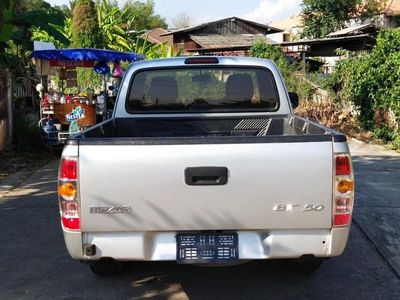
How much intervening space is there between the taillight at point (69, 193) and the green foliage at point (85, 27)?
88.6ft

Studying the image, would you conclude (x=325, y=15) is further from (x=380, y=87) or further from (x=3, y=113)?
(x=3, y=113)

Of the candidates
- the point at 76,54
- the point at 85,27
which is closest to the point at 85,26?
the point at 85,27

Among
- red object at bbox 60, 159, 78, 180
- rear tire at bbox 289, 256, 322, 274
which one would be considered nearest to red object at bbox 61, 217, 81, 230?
red object at bbox 60, 159, 78, 180

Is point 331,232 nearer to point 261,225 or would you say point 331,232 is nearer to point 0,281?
point 261,225

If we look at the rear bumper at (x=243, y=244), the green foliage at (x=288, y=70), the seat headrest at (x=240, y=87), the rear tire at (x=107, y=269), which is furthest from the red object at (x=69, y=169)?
the green foliage at (x=288, y=70)

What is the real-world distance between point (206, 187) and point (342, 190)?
0.88 meters

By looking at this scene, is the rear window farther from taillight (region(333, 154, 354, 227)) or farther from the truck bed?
taillight (region(333, 154, 354, 227))

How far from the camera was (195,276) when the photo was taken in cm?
485

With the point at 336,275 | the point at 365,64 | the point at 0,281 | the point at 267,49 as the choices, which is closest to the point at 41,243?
the point at 0,281

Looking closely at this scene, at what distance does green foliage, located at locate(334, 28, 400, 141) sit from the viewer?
1239 centimetres

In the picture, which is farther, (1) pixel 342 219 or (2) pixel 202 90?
(2) pixel 202 90

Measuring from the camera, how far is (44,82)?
13.3 metres

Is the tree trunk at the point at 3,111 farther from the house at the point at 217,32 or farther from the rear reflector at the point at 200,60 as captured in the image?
the house at the point at 217,32

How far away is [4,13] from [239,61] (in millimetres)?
5772
